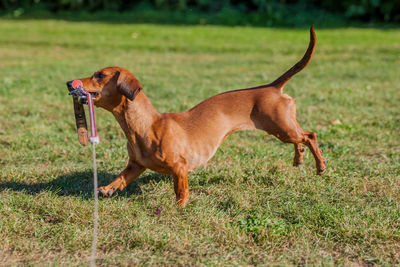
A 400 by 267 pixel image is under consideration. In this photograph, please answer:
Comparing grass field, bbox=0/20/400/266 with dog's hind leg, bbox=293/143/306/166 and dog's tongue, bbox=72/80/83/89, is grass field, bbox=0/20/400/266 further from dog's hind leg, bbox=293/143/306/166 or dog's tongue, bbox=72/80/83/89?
dog's tongue, bbox=72/80/83/89

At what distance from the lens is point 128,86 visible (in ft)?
10.6

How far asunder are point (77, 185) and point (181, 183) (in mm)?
1124

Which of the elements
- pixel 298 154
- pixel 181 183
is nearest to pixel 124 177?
pixel 181 183

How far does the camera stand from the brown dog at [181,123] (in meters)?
3.37

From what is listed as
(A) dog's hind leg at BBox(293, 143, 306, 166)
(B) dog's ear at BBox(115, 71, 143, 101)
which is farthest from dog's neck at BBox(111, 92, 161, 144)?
(A) dog's hind leg at BBox(293, 143, 306, 166)

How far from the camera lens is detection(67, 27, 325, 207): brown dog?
3.37 metres

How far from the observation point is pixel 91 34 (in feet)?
51.7

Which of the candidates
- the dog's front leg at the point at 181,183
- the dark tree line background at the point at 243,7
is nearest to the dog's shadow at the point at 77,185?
the dog's front leg at the point at 181,183

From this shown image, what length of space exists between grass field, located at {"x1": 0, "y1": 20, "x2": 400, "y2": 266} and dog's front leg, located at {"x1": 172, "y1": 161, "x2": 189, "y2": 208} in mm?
100

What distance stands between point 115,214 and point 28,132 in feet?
8.97

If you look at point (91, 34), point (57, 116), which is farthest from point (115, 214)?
point (91, 34)

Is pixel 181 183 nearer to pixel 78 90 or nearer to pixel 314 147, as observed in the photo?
pixel 78 90

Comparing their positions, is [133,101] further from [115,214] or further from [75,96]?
[115,214]

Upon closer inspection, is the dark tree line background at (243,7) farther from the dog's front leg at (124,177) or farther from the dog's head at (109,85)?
the dog's head at (109,85)
